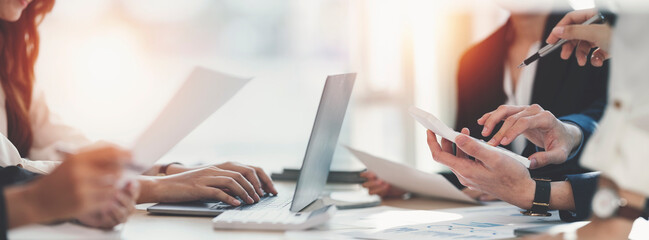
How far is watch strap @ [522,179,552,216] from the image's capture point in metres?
1.02

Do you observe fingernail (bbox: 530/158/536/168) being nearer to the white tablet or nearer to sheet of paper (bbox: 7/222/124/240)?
the white tablet

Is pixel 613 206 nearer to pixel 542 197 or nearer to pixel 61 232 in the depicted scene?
pixel 542 197

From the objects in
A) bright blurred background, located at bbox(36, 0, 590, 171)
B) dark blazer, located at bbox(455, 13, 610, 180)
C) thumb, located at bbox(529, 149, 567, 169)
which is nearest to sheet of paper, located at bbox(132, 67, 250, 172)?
dark blazer, located at bbox(455, 13, 610, 180)

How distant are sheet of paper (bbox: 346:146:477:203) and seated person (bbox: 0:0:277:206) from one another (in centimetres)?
24

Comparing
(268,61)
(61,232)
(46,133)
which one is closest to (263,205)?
(61,232)

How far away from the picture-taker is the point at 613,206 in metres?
Answer: 0.70

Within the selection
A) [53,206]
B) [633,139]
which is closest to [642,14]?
[633,139]

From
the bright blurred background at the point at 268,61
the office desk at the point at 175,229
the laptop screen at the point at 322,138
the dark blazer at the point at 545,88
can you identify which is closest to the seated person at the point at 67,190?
the office desk at the point at 175,229

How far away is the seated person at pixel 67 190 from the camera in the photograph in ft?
1.92

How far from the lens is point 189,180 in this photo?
108 cm

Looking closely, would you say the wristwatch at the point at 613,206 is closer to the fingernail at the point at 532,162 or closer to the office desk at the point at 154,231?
the fingernail at the point at 532,162

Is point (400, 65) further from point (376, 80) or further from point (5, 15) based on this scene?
point (5, 15)

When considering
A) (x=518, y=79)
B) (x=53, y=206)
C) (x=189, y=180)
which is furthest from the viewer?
(x=518, y=79)

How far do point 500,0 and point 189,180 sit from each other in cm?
120
